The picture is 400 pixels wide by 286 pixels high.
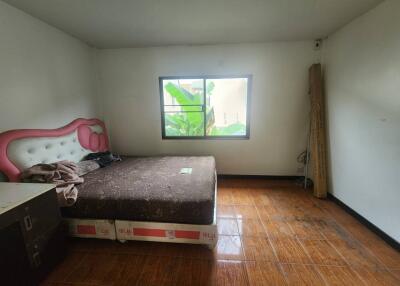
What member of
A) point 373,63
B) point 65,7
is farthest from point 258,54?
point 65,7

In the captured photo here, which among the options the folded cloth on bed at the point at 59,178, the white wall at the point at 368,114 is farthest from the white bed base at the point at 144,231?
the white wall at the point at 368,114

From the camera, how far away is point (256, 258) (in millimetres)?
1561

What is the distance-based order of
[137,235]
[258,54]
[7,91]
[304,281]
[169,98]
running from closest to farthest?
[304,281], [137,235], [7,91], [258,54], [169,98]

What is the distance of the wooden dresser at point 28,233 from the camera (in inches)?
44.0

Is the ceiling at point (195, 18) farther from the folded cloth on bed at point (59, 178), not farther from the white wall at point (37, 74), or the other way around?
the folded cloth on bed at point (59, 178)

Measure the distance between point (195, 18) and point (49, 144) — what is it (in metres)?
2.26

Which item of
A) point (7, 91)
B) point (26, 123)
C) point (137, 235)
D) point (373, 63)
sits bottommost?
point (137, 235)

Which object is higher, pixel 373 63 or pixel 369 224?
pixel 373 63

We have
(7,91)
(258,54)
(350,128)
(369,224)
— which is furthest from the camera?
(258,54)

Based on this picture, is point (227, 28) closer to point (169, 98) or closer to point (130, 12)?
point (130, 12)

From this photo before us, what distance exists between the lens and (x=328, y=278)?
1.37 metres

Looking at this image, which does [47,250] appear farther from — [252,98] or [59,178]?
[252,98]

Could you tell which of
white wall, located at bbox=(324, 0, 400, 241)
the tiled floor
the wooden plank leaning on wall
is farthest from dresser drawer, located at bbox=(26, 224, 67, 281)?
the wooden plank leaning on wall

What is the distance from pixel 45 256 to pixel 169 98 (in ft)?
8.32
